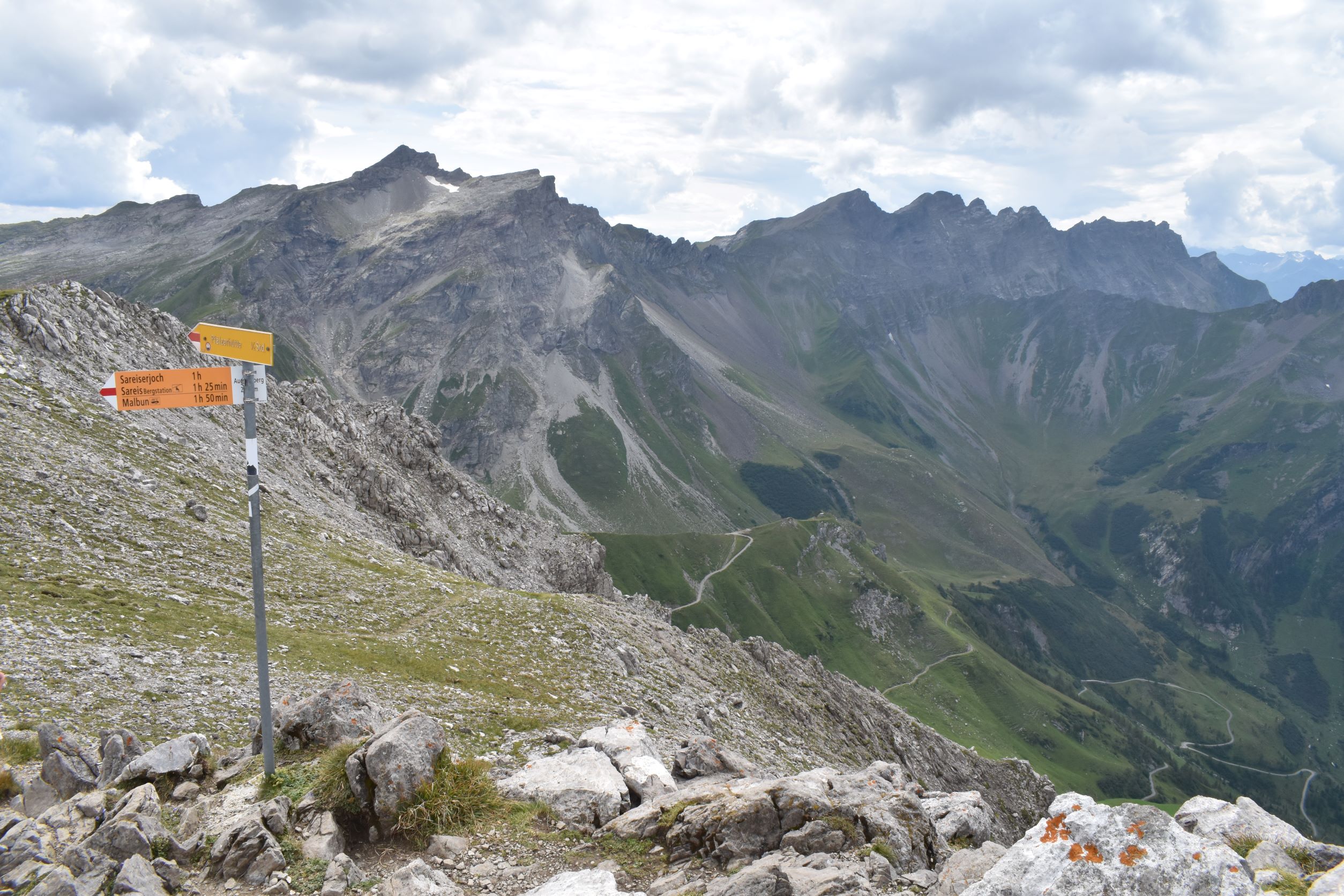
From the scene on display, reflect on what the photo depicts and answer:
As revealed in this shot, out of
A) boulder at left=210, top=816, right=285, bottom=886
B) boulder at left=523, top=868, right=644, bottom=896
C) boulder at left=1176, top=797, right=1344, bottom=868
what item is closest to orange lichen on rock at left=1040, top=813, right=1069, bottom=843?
boulder at left=1176, top=797, right=1344, bottom=868

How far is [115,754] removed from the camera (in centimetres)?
1984

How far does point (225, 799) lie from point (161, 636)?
47.8 ft

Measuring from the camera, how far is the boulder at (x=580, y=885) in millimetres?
15539

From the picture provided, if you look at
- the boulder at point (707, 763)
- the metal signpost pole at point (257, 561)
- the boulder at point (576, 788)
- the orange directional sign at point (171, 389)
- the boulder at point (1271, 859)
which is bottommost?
the boulder at point (707, 763)

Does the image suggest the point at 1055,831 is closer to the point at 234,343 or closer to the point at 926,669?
the point at 234,343

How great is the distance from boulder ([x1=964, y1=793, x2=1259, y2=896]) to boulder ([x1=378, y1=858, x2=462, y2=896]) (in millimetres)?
10244

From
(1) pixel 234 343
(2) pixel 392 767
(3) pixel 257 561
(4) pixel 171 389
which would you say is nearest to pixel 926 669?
(2) pixel 392 767

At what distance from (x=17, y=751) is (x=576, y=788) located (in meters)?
15.6

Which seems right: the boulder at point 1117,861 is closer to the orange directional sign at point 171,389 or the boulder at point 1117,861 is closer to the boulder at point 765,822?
the boulder at point 765,822

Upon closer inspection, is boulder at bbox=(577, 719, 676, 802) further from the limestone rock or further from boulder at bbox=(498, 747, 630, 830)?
the limestone rock

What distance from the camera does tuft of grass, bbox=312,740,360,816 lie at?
17578 mm

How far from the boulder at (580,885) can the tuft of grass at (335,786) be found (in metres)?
5.00

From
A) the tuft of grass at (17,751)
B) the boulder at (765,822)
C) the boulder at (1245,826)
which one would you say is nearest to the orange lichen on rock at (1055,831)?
the boulder at (1245,826)

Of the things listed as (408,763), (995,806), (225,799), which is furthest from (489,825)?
(995,806)
